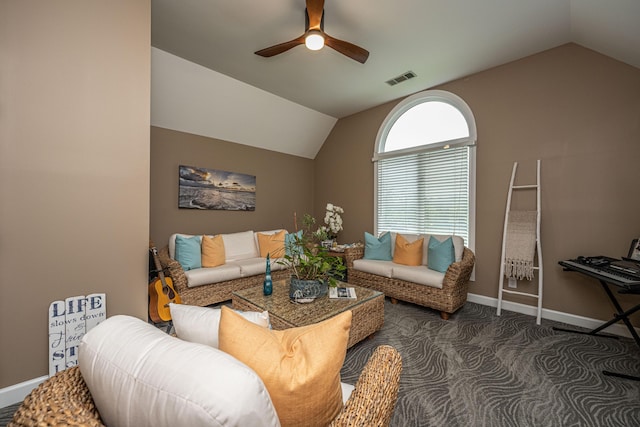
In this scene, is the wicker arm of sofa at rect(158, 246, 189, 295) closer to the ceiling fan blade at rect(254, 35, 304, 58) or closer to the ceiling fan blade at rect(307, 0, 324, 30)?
the ceiling fan blade at rect(254, 35, 304, 58)

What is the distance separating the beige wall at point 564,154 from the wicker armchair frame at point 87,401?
290 cm

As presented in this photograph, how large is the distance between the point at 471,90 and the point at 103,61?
3.94 metres

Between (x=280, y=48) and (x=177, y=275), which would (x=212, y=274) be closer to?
(x=177, y=275)

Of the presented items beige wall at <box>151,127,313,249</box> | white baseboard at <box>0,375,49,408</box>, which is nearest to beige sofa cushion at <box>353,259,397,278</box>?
beige wall at <box>151,127,313,249</box>

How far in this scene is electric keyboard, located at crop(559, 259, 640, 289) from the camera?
1.83m

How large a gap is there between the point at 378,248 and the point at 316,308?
1.92 meters

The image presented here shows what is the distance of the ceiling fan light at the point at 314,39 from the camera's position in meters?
2.11

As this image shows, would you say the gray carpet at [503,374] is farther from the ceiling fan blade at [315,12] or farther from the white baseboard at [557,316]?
the ceiling fan blade at [315,12]

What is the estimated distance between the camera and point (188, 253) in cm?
317

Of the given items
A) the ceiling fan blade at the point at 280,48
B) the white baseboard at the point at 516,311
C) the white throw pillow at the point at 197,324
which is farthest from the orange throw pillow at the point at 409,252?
the white throw pillow at the point at 197,324

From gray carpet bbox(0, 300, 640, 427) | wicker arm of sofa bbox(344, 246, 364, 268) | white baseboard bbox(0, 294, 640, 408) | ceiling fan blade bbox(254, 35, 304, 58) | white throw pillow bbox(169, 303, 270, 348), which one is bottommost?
gray carpet bbox(0, 300, 640, 427)

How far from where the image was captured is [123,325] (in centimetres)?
77

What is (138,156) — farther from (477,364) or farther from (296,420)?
(477,364)

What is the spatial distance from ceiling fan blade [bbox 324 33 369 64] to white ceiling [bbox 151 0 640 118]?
0.32 meters
